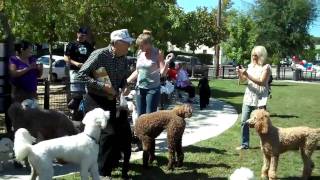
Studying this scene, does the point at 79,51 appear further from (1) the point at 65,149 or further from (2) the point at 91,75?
(1) the point at 65,149

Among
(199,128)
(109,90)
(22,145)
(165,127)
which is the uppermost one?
(109,90)

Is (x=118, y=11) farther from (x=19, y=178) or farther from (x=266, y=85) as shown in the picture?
(x=19, y=178)

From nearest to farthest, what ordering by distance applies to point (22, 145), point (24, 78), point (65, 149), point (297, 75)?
point (22, 145) < point (65, 149) < point (24, 78) < point (297, 75)

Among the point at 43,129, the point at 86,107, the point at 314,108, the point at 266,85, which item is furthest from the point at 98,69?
the point at 314,108

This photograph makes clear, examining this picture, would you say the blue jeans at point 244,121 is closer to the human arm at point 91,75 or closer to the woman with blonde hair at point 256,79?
the woman with blonde hair at point 256,79

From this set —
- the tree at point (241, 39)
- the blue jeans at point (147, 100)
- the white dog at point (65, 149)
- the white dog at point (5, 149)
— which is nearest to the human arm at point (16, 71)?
the white dog at point (5, 149)

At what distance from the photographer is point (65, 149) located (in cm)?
521

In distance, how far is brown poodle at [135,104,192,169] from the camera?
22.8 ft

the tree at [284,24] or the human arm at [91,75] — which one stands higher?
the tree at [284,24]

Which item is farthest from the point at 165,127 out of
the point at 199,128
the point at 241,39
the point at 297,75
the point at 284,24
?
the point at 284,24

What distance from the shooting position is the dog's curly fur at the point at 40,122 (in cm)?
646

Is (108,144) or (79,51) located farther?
(79,51)

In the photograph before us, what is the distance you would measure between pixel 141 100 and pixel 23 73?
1897mm

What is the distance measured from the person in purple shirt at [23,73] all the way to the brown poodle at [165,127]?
5.63 ft
